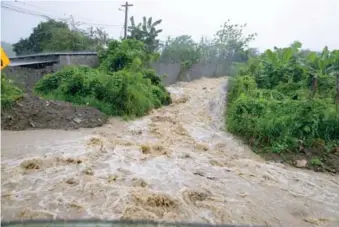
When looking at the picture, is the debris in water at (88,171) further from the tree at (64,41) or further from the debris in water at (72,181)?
the tree at (64,41)

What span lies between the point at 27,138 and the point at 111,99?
3.30 meters

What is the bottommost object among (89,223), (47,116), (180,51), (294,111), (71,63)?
(89,223)

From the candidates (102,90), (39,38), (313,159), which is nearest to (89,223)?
(313,159)

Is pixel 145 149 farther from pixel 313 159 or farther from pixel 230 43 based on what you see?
pixel 230 43

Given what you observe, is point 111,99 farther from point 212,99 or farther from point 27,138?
point 212,99

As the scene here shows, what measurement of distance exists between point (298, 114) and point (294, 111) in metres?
0.12

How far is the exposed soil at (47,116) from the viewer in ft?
22.9

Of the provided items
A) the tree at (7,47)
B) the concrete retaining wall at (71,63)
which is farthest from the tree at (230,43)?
the tree at (7,47)

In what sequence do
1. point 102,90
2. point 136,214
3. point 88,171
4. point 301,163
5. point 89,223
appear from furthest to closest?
point 102,90 < point 301,163 < point 88,171 < point 136,214 < point 89,223

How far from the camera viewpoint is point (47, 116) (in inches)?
293

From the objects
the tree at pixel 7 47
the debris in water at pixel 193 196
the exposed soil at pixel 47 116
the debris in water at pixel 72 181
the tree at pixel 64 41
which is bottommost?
the debris in water at pixel 193 196

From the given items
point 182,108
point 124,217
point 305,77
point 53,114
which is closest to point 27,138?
point 53,114

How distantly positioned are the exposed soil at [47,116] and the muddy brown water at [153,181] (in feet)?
1.05

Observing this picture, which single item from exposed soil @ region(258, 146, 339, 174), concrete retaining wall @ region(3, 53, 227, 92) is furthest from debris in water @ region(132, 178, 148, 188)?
concrete retaining wall @ region(3, 53, 227, 92)
